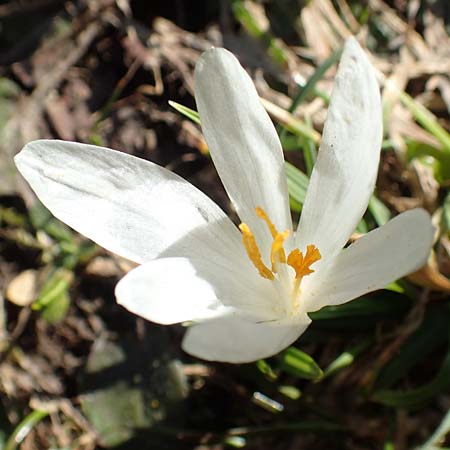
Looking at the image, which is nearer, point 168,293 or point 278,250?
point 168,293

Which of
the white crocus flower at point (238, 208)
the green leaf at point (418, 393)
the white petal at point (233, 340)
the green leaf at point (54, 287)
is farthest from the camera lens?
the green leaf at point (54, 287)

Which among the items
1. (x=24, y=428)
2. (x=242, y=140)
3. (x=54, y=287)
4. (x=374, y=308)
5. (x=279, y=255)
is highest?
(x=242, y=140)

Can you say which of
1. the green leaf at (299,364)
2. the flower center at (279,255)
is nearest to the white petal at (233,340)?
the flower center at (279,255)

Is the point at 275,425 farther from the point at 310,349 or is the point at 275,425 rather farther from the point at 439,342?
the point at 439,342

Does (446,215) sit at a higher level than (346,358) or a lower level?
higher

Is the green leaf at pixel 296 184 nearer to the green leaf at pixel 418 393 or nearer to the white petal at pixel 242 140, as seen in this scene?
the white petal at pixel 242 140

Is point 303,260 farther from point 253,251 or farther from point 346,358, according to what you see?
point 346,358

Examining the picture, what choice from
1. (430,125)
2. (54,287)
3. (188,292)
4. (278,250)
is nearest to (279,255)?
(278,250)

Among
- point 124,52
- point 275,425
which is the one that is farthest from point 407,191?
point 124,52
